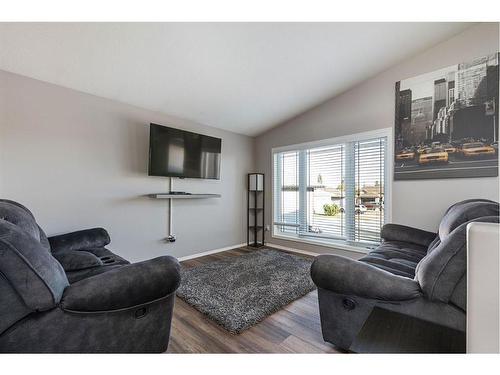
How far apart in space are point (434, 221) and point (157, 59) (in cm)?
362

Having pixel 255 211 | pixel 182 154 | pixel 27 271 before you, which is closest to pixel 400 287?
pixel 27 271

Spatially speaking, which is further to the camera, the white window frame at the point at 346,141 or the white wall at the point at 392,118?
the white window frame at the point at 346,141

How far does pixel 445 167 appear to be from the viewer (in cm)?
247

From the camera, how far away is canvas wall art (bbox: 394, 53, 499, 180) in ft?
7.32

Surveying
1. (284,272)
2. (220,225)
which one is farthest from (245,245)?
(284,272)

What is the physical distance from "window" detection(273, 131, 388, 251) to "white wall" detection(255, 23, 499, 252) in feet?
0.63

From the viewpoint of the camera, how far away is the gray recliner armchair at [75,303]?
34.9 inches

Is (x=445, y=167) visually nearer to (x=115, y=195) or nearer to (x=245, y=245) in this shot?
(x=245, y=245)

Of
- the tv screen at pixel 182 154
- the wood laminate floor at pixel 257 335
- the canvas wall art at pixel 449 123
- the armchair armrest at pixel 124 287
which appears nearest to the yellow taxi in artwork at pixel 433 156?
the canvas wall art at pixel 449 123

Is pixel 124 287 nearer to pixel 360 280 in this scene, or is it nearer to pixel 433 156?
pixel 360 280

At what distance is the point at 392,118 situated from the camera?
2.86 metres

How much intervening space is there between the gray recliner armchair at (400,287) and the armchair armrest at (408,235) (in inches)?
28.6

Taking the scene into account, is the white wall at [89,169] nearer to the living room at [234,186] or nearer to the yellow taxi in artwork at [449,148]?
the living room at [234,186]
